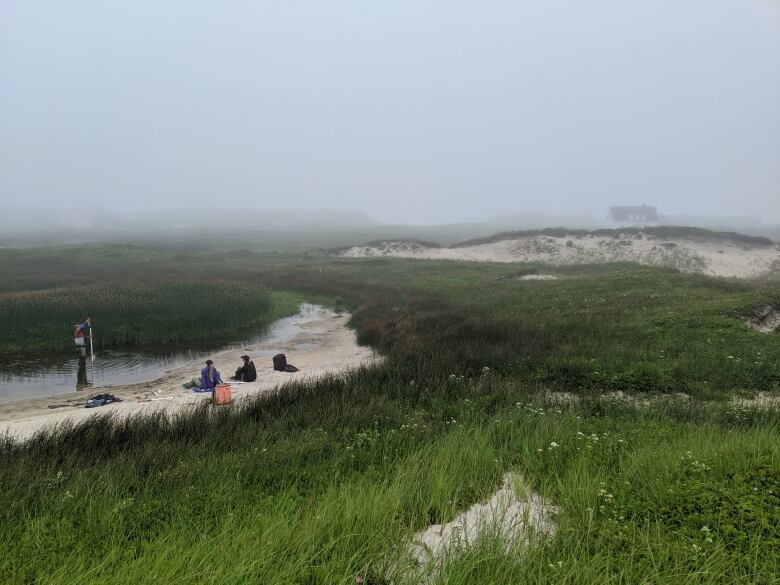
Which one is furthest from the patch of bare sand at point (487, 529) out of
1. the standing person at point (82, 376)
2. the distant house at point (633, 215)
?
the distant house at point (633, 215)

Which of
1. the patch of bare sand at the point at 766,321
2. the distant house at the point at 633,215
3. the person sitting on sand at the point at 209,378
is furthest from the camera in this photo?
the distant house at the point at 633,215

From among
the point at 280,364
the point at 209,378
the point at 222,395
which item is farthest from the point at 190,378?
the point at 222,395

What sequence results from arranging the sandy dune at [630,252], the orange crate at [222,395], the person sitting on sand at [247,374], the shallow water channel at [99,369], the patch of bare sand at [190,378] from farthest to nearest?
the sandy dune at [630,252] → the shallow water channel at [99,369] → the person sitting on sand at [247,374] → the orange crate at [222,395] → the patch of bare sand at [190,378]

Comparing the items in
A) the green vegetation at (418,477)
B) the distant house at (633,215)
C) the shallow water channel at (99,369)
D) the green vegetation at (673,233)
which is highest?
the distant house at (633,215)

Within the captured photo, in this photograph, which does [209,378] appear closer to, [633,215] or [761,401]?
[761,401]

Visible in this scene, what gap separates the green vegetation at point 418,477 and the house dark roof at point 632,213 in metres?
138

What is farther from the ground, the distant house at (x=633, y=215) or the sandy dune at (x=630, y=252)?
the distant house at (x=633, y=215)

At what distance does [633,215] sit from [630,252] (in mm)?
100308

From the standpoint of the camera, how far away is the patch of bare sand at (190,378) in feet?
33.3

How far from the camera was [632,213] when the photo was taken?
13550 cm

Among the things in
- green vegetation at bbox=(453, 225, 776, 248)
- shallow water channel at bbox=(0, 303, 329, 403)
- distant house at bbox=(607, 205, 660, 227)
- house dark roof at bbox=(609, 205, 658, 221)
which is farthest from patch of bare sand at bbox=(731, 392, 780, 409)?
house dark roof at bbox=(609, 205, 658, 221)

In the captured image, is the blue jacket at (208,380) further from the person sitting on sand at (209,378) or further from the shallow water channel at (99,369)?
the shallow water channel at (99,369)

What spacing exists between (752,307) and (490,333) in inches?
375

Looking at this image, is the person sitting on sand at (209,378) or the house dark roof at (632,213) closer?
the person sitting on sand at (209,378)
